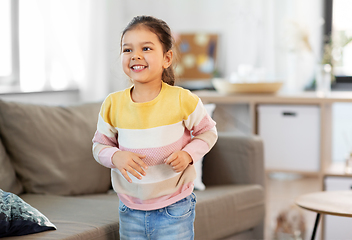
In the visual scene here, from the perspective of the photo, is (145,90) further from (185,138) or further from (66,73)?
(66,73)

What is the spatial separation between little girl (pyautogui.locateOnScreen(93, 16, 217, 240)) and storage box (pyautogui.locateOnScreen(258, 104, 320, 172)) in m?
1.36

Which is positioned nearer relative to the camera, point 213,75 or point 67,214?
point 67,214

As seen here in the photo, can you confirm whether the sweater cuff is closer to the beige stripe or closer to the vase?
the beige stripe

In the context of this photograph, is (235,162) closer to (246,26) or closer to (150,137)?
(150,137)

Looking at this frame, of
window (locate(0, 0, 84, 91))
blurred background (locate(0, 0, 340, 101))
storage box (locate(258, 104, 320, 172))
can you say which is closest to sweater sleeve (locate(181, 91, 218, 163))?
storage box (locate(258, 104, 320, 172))

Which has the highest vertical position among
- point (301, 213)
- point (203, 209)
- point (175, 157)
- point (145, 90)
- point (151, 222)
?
point (145, 90)

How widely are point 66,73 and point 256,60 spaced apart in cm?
123

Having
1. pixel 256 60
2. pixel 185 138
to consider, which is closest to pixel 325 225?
pixel 256 60

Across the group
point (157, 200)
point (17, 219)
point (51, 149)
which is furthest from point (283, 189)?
point (17, 219)

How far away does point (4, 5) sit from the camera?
8.59ft

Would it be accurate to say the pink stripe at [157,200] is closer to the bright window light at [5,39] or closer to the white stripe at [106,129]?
the white stripe at [106,129]

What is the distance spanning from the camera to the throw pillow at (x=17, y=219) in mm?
1261

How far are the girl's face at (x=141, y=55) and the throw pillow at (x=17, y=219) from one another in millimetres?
489

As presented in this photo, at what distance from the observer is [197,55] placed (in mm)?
3357
